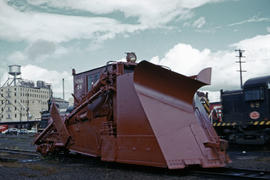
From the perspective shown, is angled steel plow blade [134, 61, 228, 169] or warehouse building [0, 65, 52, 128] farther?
warehouse building [0, 65, 52, 128]

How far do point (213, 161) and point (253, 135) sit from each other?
7.72 meters

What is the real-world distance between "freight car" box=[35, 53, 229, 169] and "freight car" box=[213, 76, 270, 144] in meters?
6.68

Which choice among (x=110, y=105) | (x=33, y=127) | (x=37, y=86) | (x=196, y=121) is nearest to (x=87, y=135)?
(x=110, y=105)

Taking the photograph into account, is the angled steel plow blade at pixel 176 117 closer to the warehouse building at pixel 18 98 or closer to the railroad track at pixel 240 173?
the railroad track at pixel 240 173

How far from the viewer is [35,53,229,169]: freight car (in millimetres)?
6984

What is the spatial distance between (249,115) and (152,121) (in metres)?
9.02

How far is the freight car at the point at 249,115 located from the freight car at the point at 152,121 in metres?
6.68

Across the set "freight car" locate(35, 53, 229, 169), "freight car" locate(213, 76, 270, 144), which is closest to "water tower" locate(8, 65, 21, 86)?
"freight car" locate(213, 76, 270, 144)

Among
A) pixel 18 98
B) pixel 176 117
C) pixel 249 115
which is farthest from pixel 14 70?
pixel 176 117

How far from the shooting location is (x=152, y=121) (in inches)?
277

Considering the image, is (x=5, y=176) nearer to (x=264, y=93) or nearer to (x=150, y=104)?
(x=150, y=104)

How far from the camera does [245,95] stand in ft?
48.9

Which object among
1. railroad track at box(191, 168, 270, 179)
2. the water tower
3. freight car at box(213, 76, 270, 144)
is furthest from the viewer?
the water tower

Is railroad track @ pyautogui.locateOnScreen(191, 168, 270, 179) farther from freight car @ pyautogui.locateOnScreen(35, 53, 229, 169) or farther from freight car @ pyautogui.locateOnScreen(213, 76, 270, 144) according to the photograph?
freight car @ pyautogui.locateOnScreen(213, 76, 270, 144)
